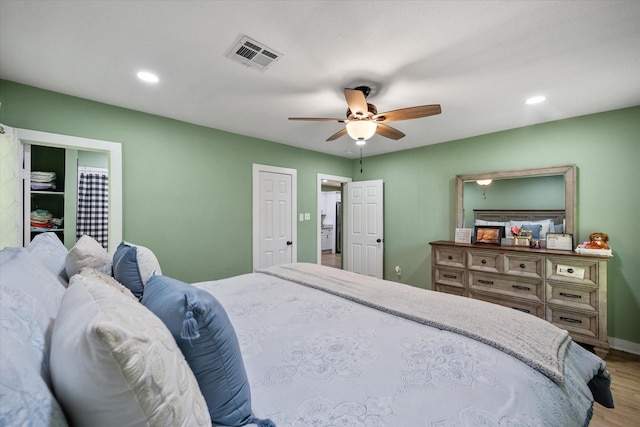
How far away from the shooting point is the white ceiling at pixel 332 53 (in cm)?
147

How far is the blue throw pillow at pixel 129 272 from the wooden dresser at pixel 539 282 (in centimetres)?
337

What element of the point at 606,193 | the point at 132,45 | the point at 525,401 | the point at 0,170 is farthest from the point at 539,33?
the point at 0,170

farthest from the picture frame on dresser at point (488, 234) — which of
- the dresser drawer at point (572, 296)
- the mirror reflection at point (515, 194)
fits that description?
the dresser drawer at point (572, 296)

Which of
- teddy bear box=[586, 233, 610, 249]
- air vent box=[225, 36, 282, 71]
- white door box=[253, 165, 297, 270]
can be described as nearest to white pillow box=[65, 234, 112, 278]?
air vent box=[225, 36, 282, 71]

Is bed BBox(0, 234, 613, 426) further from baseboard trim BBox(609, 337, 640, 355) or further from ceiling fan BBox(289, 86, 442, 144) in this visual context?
baseboard trim BBox(609, 337, 640, 355)

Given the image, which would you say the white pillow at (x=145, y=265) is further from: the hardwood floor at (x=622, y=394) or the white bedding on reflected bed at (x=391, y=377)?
the hardwood floor at (x=622, y=394)

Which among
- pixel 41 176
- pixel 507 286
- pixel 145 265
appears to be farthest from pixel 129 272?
pixel 507 286

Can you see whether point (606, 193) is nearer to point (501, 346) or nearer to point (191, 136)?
point (501, 346)

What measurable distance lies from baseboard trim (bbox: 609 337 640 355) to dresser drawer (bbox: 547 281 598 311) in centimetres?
62

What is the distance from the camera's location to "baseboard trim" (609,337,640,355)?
2.70 meters

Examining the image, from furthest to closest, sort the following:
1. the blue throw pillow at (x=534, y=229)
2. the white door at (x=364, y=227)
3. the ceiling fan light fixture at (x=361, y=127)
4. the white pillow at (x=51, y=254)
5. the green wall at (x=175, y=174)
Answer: the white door at (x=364, y=227) → the blue throw pillow at (x=534, y=229) → the green wall at (x=175, y=174) → the ceiling fan light fixture at (x=361, y=127) → the white pillow at (x=51, y=254)

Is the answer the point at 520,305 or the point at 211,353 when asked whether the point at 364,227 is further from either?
the point at 211,353

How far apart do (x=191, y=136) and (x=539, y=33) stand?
3.28 meters

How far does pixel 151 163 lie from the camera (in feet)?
9.60
